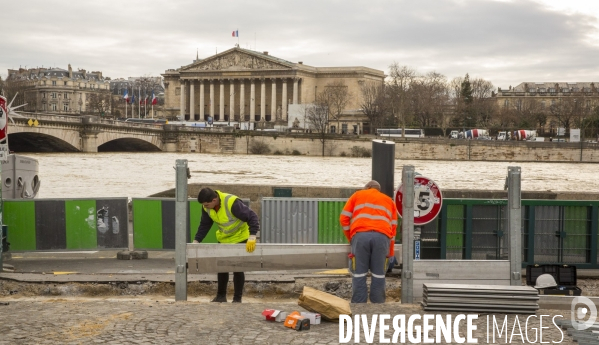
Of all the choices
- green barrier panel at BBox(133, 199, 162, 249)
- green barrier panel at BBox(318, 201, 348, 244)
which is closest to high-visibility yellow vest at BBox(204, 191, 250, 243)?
green barrier panel at BBox(318, 201, 348, 244)

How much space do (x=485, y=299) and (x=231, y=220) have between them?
2904 mm

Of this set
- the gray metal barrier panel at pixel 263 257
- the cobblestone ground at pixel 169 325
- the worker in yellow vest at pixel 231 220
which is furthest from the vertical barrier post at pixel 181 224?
the cobblestone ground at pixel 169 325

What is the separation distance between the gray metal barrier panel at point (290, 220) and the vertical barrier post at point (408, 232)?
3.57m

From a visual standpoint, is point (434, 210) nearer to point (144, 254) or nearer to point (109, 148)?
point (144, 254)

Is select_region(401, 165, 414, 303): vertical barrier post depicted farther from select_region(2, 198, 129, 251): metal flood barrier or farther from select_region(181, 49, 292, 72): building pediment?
select_region(181, 49, 292, 72): building pediment

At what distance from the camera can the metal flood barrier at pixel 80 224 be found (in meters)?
13.1

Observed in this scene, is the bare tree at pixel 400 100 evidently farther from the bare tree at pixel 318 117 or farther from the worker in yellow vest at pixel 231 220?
the worker in yellow vest at pixel 231 220

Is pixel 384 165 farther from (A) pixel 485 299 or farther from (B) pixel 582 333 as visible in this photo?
(B) pixel 582 333

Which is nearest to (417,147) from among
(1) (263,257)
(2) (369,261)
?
(1) (263,257)

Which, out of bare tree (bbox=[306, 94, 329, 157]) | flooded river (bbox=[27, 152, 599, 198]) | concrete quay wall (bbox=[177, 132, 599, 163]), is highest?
bare tree (bbox=[306, 94, 329, 157])

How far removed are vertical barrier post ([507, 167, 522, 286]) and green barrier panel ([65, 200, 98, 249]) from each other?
697cm

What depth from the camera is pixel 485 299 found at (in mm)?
8102

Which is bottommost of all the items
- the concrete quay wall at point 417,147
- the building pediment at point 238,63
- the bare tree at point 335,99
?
the concrete quay wall at point 417,147

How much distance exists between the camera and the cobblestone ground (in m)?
7.05
